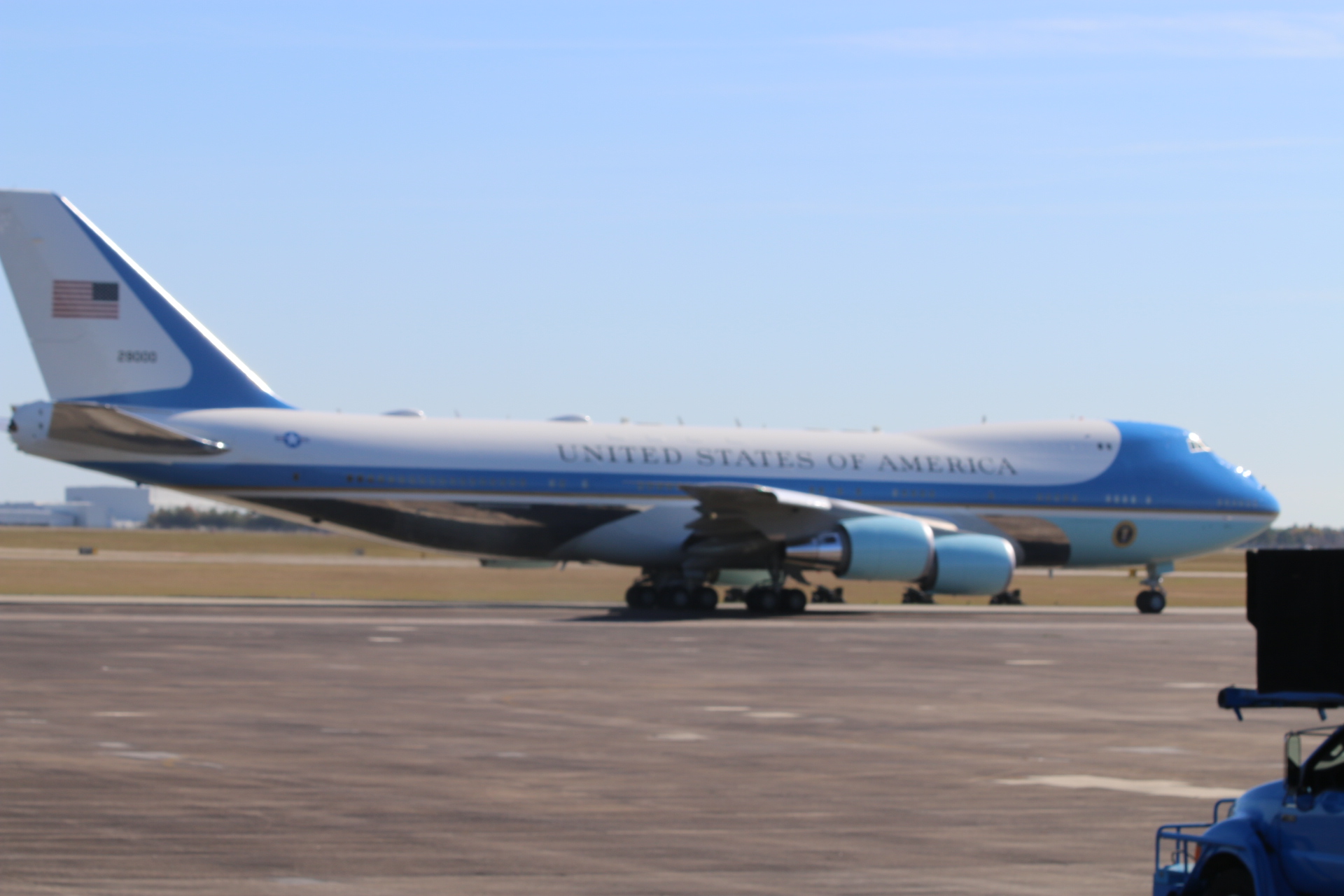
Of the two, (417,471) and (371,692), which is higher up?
(417,471)

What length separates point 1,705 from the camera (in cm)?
1611

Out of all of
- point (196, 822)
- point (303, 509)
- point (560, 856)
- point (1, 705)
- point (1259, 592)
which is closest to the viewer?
point (1259, 592)

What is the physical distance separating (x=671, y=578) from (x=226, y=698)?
863 inches

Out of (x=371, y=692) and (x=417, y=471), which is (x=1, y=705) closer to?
(x=371, y=692)

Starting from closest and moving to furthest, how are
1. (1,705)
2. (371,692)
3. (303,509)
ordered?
(1,705), (371,692), (303,509)

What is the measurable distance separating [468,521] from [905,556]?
10153mm

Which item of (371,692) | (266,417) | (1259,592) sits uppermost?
(266,417)

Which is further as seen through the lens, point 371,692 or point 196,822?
point 371,692

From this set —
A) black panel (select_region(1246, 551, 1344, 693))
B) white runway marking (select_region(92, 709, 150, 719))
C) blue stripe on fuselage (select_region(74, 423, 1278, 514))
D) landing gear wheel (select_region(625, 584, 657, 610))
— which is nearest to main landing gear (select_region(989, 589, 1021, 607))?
blue stripe on fuselage (select_region(74, 423, 1278, 514))

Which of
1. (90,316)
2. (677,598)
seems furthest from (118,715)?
(677,598)

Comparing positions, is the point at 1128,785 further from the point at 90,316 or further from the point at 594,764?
the point at 90,316

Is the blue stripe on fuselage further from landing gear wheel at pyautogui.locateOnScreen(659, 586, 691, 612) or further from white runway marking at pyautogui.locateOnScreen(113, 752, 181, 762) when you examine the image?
white runway marking at pyautogui.locateOnScreen(113, 752, 181, 762)

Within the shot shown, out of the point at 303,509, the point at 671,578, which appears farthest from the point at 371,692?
the point at 671,578

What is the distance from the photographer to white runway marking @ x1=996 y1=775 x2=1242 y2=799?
1167cm
